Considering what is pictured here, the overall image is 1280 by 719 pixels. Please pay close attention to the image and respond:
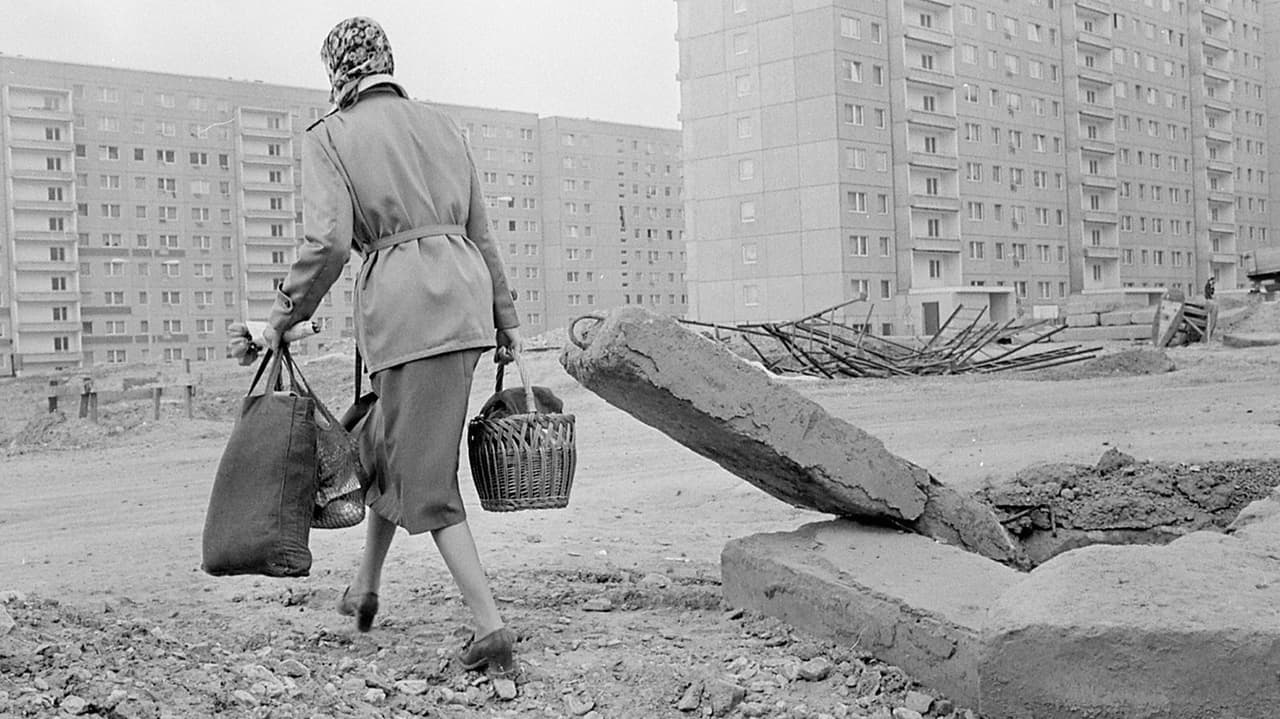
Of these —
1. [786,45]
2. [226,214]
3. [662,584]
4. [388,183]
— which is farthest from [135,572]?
[226,214]

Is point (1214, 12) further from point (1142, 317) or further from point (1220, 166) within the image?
point (1142, 317)

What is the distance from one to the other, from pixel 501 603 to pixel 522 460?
880 millimetres

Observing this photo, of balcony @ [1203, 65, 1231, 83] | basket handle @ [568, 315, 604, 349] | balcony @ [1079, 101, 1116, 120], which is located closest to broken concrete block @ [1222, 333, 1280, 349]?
basket handle @ [568, 315, 604, 349]

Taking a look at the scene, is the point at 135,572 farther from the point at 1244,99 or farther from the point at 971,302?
the point at 1244,99

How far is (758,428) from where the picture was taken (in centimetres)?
425

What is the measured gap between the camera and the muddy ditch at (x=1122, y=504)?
568cm

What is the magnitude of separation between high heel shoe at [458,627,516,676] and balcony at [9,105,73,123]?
2028 inches

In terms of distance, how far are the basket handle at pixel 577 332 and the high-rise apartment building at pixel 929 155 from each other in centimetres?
3983

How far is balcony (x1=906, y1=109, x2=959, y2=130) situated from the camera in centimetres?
4722

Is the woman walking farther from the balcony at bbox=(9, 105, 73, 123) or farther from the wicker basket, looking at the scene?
the balcony at bbox=(9, 105, 73, 123)

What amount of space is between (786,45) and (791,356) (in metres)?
24.7

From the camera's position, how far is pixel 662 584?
16.3 ft

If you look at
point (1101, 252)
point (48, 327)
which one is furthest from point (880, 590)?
point (1101, 252)

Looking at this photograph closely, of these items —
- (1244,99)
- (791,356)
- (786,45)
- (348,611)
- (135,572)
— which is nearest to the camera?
(348,611)
